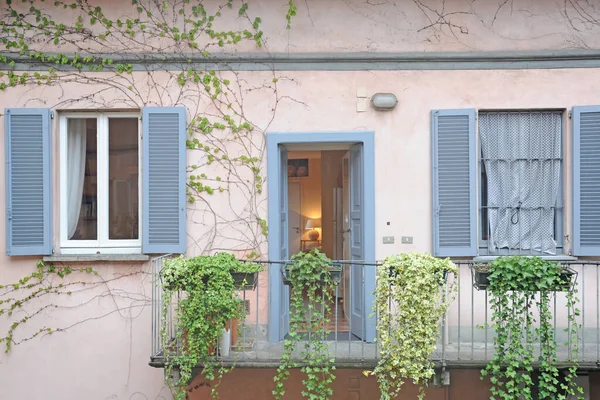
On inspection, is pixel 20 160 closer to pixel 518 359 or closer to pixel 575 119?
pixel 518 359

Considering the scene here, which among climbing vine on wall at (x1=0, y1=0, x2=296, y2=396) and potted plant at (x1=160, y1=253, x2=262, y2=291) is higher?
climbing vine on wall at (x1=0, y1=0, x2=296, y2=396)

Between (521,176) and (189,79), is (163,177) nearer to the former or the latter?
(189,79)

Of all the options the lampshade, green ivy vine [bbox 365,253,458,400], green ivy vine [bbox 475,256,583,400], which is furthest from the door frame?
the lampshade

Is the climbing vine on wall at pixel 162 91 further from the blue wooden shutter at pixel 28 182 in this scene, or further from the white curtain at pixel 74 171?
the white curtain at pixel 74 171

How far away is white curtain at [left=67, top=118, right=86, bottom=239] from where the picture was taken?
6.82 metres

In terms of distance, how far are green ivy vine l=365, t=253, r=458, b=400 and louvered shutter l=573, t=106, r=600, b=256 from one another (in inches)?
72.8

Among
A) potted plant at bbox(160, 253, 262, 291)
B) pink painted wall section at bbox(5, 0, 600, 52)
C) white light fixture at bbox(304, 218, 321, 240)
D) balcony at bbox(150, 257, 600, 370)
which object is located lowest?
balcony at bbox(150, 257, 600, 370)

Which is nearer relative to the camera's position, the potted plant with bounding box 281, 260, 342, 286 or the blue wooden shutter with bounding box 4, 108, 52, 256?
the potted plant with bounding box 281, 260, 342, 286

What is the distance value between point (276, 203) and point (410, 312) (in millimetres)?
1972

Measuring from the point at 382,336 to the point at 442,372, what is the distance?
0.67m

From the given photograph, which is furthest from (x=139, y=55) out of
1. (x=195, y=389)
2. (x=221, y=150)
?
(x=195, y=389)

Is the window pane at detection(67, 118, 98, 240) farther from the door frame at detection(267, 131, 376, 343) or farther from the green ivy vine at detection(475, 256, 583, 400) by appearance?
the green ivy vine at detection(475, 256, 583, 400)

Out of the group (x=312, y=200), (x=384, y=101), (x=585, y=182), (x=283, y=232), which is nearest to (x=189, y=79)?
(x=283, y=232)

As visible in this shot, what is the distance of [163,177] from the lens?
657 centimetres
